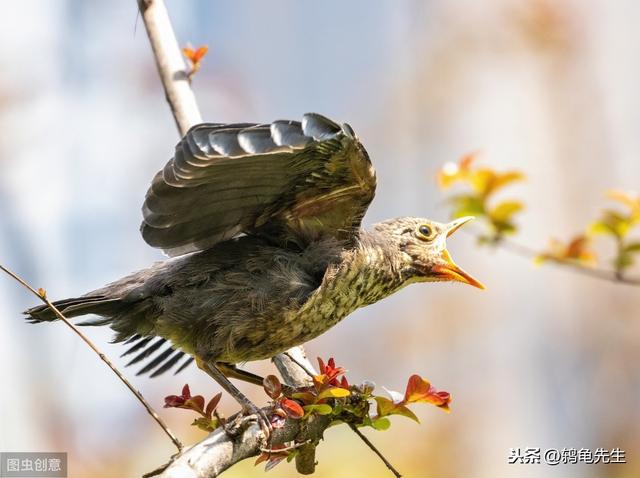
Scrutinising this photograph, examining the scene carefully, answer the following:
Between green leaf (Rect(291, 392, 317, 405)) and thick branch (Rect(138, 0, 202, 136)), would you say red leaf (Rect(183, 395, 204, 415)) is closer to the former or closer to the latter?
green leaf (Rect(291, 392, 317, 405))

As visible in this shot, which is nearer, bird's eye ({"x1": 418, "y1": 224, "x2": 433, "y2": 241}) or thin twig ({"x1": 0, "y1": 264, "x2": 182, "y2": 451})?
thin twig ({"x1": 0, "y1": 264, "x2": 182, "y2": 451})

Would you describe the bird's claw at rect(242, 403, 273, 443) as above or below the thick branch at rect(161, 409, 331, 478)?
above

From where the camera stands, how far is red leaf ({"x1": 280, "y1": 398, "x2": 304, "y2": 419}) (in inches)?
112

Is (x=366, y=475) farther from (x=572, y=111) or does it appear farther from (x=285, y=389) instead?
(x=572, y=111)

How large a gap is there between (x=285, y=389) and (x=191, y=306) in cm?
59

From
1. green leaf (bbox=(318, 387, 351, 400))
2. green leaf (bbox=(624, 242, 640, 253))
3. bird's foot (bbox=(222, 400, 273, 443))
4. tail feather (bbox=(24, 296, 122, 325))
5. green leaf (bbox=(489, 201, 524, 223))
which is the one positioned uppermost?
green leaf (bbox=(489, 201, 524, 223))

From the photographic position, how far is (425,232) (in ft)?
13.6

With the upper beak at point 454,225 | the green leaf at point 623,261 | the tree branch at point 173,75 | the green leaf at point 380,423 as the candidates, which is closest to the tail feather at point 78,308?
the tree branch at point 173,75

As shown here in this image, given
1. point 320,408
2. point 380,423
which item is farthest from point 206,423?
point 380,423

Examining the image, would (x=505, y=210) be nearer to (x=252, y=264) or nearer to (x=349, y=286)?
(x=349, y=286)

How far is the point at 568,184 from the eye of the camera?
25.1ft

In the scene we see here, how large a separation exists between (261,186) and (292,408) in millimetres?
961

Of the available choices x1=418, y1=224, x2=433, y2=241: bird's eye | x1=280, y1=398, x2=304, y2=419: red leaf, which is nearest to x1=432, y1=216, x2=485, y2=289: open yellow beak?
x1=418, y1=224, x2=433, y2=241: bird's eye

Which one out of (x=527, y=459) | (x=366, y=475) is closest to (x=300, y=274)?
(x=527, y=459)
